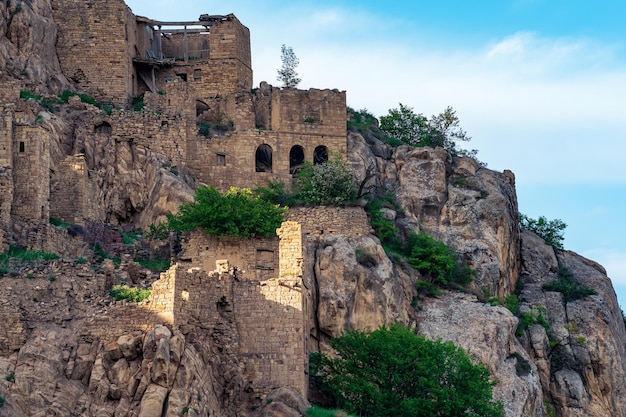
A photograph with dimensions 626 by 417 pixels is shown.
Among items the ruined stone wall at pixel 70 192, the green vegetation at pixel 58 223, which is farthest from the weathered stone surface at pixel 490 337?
the green vegetation at pixel 58 223

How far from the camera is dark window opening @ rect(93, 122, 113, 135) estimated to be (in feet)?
184

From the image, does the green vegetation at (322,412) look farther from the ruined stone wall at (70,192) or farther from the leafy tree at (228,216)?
the ruined stone wall at (70,192)

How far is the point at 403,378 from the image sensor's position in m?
45.2

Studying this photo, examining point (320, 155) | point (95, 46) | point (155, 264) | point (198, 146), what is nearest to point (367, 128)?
point (320, 155)

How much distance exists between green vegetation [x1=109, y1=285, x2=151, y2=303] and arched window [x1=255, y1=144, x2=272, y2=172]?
18294mm

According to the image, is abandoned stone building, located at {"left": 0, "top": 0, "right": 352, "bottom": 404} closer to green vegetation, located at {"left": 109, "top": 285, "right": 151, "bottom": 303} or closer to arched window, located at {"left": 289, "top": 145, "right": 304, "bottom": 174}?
arched window, located at {"left": 289, "top": 145, "right": 304, "bottom": 174}

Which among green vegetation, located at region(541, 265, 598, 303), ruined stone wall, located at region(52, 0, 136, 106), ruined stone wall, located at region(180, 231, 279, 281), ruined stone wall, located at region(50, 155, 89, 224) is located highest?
ruined stone wall, located at region(52, 0, 136, 106)

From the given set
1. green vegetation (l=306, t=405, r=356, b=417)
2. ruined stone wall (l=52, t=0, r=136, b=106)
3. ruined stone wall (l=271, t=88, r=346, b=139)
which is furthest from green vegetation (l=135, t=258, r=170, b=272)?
ruined stone wall (l=52, t=0, r=136, b=106)

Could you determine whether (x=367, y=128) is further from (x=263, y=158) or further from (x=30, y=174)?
(x=30, y=174)

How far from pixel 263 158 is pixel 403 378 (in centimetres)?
1774

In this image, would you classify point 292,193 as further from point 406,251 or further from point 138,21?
point 138,21

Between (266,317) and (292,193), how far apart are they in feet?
46.4

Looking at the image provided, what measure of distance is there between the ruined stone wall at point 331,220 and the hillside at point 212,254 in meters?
0.07

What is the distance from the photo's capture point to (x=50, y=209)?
50469mm
